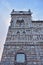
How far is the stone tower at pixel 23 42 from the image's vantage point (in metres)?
14.5

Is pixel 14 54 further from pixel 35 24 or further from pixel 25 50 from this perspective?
pixel 35 24

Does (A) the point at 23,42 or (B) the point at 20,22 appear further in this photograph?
(B) the point at 20,22

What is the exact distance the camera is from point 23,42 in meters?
15.9

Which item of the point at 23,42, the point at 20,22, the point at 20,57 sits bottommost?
the point at 20,57

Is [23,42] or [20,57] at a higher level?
[23,42]

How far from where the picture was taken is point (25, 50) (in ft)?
49.9

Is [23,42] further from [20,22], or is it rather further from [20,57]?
[20,22]

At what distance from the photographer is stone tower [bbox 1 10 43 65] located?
14500 mm

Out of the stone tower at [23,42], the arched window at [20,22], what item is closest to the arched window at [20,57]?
the stone tower at [23,42]

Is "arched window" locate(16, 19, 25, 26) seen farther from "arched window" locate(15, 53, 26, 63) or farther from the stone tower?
"arched window" locate(15, 53, 26, 63)

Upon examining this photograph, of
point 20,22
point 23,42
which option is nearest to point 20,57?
point 23,42

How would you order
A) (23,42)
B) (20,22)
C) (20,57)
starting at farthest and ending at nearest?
(20,22) → (23,42) → (20,57)

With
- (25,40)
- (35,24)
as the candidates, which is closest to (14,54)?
(25,40)

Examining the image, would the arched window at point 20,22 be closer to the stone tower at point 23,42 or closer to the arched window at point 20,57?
the stone tower at point 23,42
